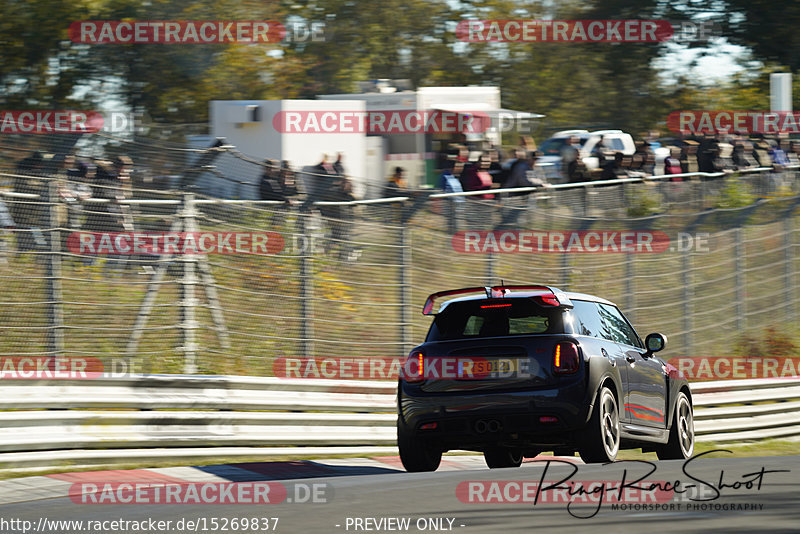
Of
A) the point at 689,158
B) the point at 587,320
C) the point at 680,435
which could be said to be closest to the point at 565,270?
the point at 680,435

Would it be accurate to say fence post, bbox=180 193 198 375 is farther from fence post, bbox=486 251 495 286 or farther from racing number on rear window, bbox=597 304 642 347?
fence post, bbox=486 251 495 286

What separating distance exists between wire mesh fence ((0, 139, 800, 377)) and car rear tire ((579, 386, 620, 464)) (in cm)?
460

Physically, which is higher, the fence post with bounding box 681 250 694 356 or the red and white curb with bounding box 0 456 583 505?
the fence post with bounding box 681 250 694 356

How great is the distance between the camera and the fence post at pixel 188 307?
41.1 ft

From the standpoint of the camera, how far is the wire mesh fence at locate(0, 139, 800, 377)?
11.7m

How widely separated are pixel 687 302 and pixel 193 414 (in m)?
10.4

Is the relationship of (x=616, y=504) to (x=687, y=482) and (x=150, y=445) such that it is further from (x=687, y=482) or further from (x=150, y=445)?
(x=150, y=445)

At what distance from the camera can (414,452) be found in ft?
33.2

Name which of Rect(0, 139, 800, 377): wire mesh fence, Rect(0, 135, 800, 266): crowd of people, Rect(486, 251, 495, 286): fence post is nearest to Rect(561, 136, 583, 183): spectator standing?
Rect(0, 135, 800, 266): crowd of people

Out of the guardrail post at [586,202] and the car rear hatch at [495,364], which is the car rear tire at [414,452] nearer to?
the car rear hatch at [495,364]

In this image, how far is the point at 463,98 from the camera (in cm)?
2570

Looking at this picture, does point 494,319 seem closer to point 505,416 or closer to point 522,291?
point 522,291

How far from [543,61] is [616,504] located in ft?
124

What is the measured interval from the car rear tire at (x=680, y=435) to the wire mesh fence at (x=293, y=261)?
4.09m
